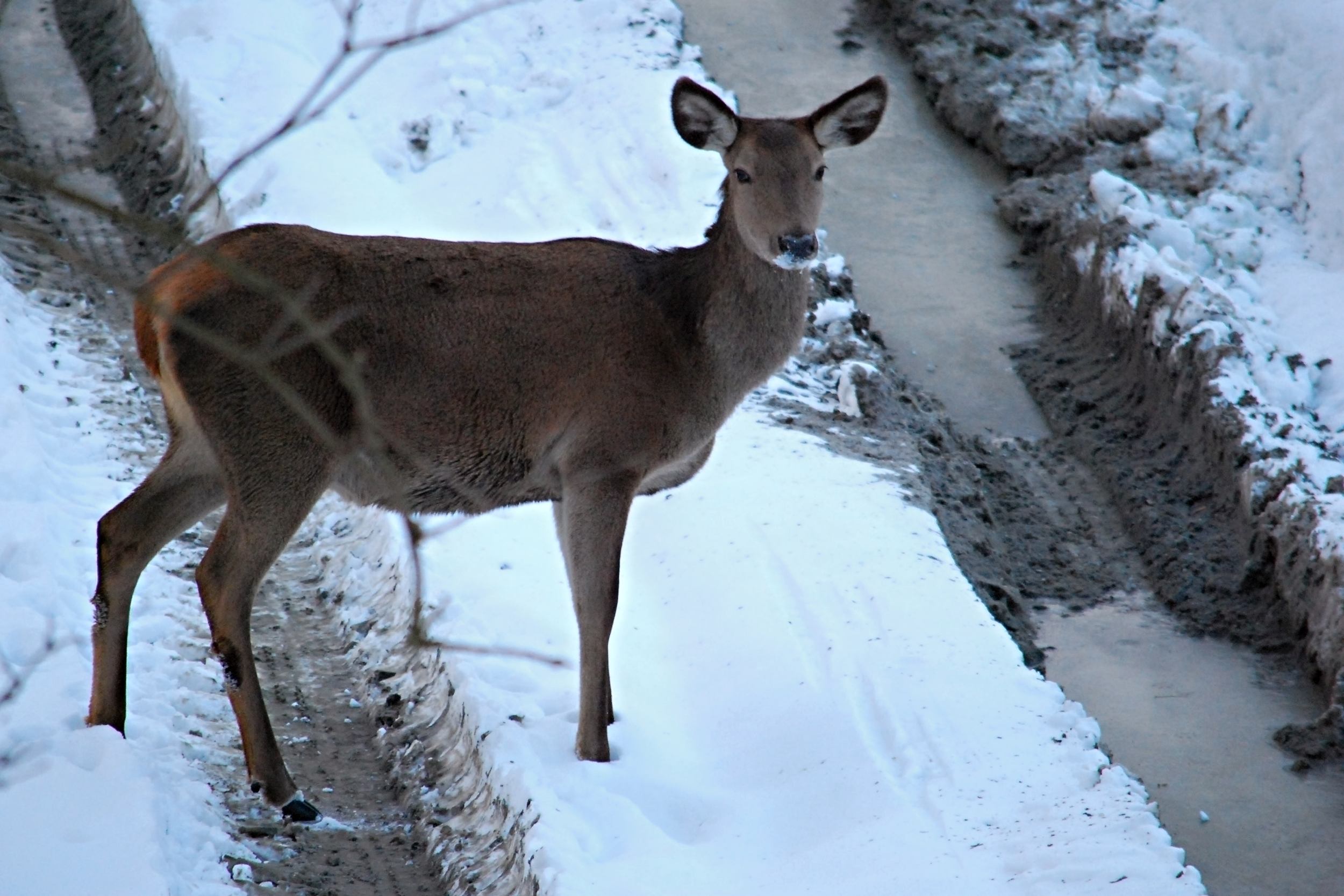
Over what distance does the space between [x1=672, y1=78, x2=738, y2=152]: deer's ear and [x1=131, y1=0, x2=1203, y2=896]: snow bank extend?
2.33 m

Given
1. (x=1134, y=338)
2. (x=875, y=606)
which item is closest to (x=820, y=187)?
(x=875, y=606)

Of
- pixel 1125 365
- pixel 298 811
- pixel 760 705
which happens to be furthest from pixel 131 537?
pixel 1125 365

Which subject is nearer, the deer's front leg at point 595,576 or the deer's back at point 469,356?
the deer's back at point 469,356

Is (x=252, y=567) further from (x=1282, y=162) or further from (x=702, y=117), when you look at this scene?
(x=1282, y=162)

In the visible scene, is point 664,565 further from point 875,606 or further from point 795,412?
point 795,412

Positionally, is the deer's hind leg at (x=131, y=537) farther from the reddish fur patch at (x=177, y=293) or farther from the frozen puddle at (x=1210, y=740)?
the frozen puddle at (x=1210, y=740)

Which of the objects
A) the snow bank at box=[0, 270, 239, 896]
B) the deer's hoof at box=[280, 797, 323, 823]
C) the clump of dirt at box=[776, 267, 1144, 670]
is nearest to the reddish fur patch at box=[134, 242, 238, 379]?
the snow bank at box=[0, 270, 239, 896]

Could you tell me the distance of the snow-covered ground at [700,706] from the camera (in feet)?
17.1

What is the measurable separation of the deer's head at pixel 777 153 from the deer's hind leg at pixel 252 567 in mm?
2201

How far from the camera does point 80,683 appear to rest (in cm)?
606

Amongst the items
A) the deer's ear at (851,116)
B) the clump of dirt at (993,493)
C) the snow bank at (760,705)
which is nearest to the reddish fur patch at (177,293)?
Answer: the snow bank at (760,705)

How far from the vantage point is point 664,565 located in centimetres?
782

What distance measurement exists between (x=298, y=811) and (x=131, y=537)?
1.37 meters

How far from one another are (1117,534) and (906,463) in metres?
1.52
